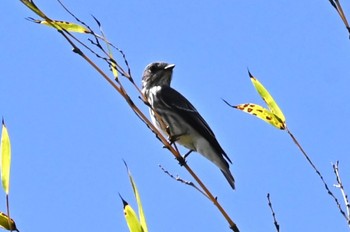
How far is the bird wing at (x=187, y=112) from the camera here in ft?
23.6

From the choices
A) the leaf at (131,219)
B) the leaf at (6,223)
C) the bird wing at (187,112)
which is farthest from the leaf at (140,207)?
the bird wing at (187,112)

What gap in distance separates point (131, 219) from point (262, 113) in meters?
0.71

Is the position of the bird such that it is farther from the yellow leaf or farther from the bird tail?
the yellow leaf

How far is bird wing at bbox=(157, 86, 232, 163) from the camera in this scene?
23.6ft

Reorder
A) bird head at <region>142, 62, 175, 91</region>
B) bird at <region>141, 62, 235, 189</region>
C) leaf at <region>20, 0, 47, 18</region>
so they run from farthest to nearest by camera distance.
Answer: bird head at <region>142, 62, 175, 91</region> → bird at <region>141, 62, 235, 189</region> → leaf at <region>20, 0, 47, 18</region>

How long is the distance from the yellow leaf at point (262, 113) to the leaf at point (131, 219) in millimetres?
632

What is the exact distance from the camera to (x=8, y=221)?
7.11ft

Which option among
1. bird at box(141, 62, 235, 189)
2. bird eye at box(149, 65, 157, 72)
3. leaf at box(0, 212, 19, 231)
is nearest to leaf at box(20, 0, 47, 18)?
leaf at box(0, 212, 19, 231)

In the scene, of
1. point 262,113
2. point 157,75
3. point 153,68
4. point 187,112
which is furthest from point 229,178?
point 262,113

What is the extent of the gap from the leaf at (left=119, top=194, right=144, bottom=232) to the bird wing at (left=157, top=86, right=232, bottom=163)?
4759 mm

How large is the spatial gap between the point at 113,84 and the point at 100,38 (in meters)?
0.40

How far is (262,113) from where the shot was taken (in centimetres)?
275

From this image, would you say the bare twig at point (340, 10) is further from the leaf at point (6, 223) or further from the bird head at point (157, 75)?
the bird head at point (157, 75)

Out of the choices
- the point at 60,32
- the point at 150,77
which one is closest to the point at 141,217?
the point at 60,32
